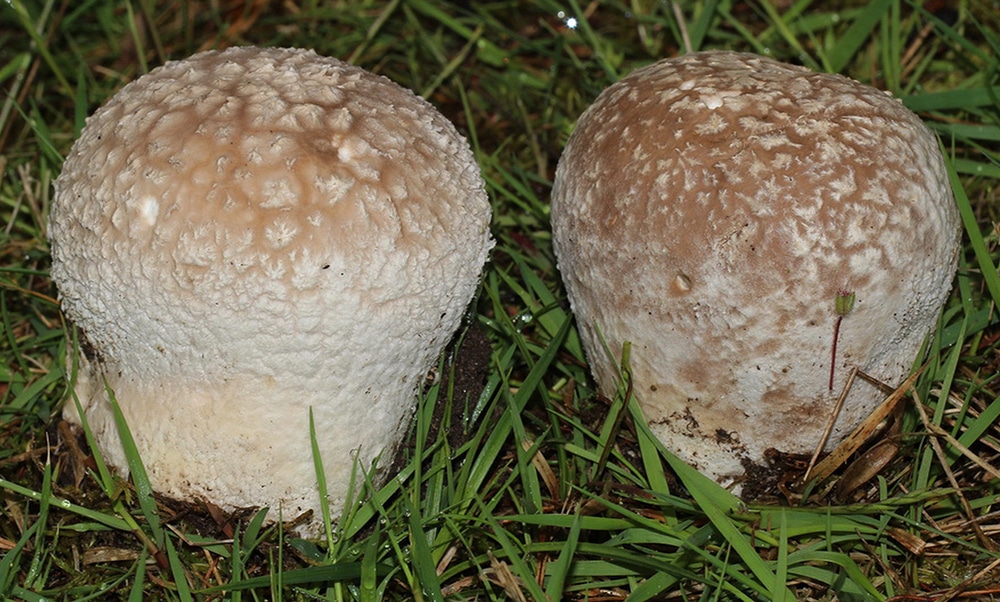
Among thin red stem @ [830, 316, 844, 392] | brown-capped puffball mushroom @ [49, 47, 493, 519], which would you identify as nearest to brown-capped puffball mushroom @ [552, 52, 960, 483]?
thin red stem @ [830, 316, 844, 392]

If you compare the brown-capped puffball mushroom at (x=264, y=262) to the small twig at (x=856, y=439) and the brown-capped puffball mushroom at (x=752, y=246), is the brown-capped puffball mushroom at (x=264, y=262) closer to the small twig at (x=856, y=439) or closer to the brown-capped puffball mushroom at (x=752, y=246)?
the brown-capped puffball mushroom at (x=752, y=246)

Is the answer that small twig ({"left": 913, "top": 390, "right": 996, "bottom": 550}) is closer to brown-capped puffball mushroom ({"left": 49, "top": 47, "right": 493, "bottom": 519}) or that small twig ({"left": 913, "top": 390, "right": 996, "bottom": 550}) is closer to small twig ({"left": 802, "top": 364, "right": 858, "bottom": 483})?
small twig ({"left": 802, "top": 364, "right": 858, "bottom": 483})

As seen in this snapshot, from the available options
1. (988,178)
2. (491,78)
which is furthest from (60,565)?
(988,178)

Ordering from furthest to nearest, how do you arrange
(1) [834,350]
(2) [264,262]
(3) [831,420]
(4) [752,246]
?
(3) [831,420] → (1) [834,350] → (4) [752,246] → (2) [264,262]

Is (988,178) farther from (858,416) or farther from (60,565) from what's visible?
(60,565)

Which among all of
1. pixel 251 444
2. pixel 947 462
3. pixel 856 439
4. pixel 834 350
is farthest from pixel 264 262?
pixel 947 462

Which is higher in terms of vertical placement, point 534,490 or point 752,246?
point 752,246

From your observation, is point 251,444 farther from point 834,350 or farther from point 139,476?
point 834,350
